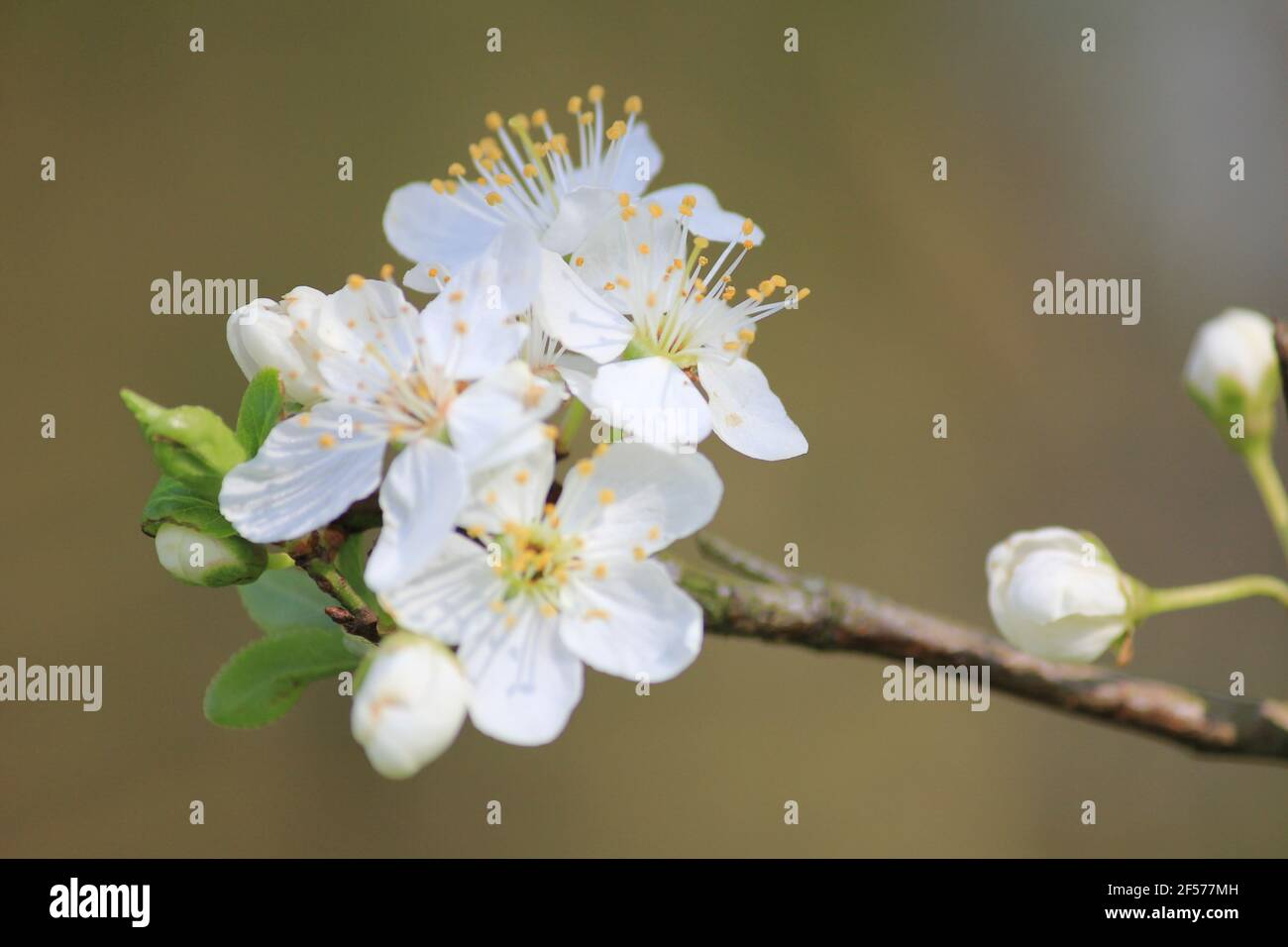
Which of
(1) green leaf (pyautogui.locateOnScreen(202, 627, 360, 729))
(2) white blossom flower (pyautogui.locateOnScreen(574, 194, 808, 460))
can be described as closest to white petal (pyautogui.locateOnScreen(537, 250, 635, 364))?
(2) white blossom flower (pyautogui.locateOnScreen(574, 194, 808, 460))

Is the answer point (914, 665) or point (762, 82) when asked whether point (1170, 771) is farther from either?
point (914, 665)

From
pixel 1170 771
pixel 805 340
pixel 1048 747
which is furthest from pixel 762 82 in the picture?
pixel 1170 771

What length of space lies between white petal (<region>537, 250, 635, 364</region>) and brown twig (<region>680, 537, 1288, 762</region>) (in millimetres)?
253

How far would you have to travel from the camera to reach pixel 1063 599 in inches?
35.1

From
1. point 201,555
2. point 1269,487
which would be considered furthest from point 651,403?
point 1269,487

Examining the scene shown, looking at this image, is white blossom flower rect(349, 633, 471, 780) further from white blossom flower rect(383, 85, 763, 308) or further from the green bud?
white blossom flower rect(383, 85, 763, 308)

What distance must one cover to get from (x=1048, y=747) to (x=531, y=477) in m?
3.02

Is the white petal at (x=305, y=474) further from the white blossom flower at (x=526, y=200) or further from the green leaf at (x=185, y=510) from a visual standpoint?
the white blossom flower at (x=526, y=200)

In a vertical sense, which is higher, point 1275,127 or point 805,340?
point 1275,127

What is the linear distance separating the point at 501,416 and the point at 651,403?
151 mm

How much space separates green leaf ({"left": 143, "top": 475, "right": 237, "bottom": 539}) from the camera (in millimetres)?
892

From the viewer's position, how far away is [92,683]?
3188mm

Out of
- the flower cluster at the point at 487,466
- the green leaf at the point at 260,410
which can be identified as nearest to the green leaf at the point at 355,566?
the flower cluster at the point at 487,466

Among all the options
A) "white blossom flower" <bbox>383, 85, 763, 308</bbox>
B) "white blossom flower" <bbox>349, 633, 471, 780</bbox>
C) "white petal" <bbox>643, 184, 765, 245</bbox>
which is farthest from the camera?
"white petal" <bbox>643, 184, 765, 245</bbox>
